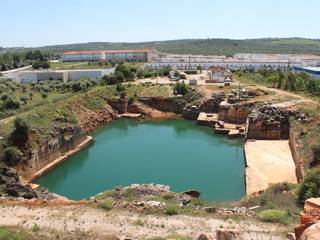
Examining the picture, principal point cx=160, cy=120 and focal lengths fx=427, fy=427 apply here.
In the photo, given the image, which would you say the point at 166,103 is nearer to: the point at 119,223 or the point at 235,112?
the point at 235,112

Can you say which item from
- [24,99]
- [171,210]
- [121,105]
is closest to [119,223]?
[171,210]

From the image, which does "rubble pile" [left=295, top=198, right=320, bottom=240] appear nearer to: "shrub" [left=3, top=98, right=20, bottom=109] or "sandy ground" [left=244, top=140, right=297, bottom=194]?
"sandy ground" [left=244, top=140, right=297, bottom=194]

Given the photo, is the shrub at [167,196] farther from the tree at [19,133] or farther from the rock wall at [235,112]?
the rock wall at [235,112]

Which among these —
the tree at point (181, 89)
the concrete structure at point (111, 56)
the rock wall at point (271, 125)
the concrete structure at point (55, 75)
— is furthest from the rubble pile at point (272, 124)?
the concrete structure at point (111, 56)

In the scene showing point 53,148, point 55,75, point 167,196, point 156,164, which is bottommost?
point 156,164

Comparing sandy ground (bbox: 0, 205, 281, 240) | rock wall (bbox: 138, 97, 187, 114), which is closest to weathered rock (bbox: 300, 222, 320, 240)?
sandy ground (bbox: 0, 205, 281, 240)

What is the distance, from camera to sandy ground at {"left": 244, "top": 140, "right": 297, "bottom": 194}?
25359 mm

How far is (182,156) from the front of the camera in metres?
33.2

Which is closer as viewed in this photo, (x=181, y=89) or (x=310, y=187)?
(x=310, y=187)

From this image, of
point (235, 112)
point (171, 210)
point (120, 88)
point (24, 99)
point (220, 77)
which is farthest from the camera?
point (220, 77)

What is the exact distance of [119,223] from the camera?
48.9 feet

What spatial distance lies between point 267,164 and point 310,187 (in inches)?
462

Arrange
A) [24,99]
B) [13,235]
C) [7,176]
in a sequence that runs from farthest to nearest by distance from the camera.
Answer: [24,99] → [7,176] → [13,235]

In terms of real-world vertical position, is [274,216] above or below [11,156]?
above
